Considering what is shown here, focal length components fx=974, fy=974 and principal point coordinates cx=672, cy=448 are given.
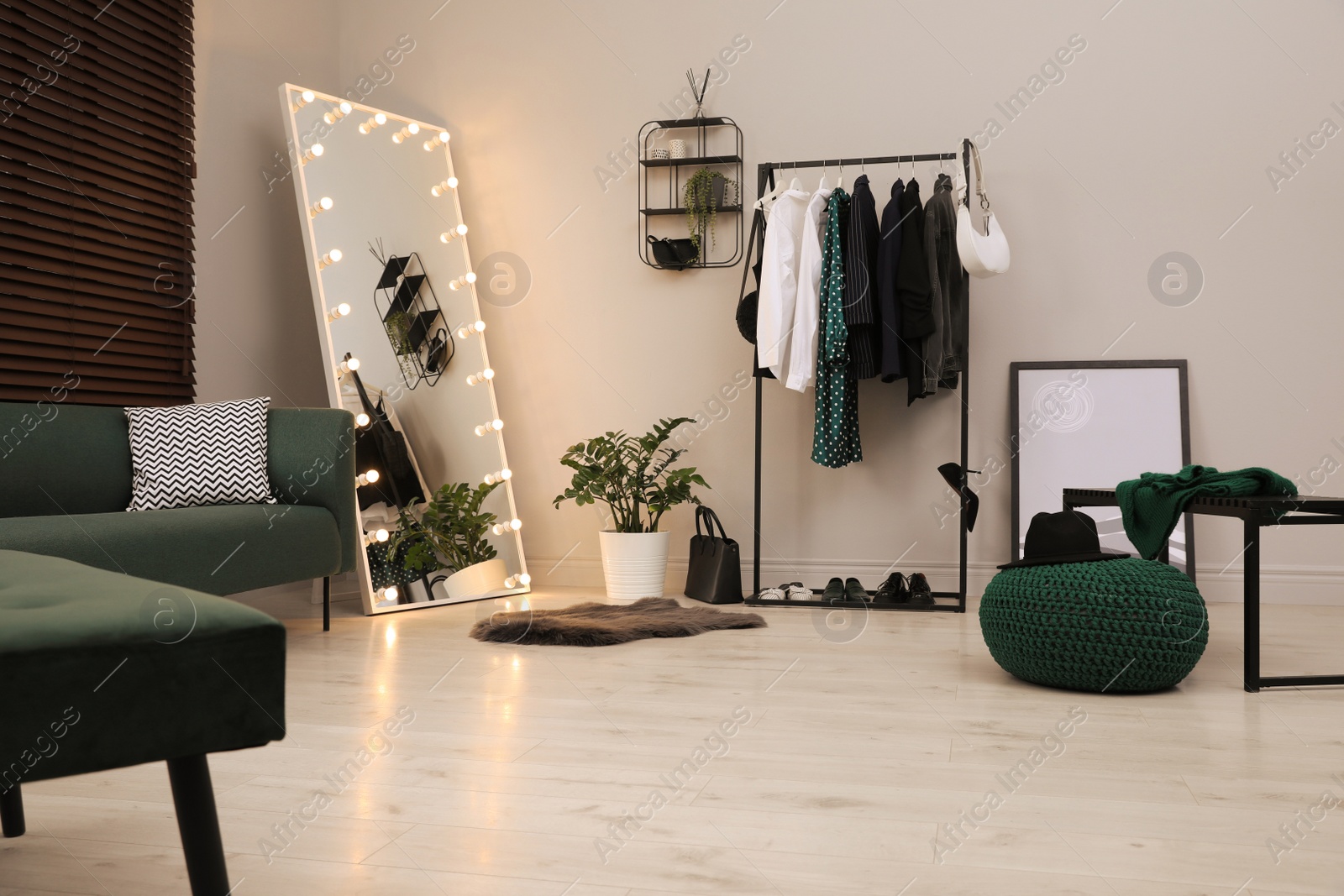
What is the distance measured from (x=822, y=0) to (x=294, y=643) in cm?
313

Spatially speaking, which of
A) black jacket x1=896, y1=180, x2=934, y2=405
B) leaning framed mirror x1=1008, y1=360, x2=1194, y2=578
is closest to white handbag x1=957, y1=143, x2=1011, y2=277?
black jacket x1=896, y1=180, x2=934, y2=405

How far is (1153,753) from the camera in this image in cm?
176

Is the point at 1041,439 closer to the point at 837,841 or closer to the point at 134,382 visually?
the point at 837,841

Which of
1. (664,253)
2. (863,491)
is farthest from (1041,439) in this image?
(664,253)

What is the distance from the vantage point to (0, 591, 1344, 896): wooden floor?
125cm

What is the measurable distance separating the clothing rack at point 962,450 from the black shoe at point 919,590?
47 mm

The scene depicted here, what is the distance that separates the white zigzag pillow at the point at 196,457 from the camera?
116 inches

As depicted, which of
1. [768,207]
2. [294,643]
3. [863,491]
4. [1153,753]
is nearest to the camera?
[1153,753]

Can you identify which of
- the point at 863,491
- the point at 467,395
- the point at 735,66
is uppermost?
the point at 735,66

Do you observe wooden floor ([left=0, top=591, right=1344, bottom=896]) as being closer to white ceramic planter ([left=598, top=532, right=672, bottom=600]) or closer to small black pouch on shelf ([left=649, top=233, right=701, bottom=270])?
white ceramic planter ([left=598, top=532, right=672, bottom=600])

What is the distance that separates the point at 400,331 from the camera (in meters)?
3.91

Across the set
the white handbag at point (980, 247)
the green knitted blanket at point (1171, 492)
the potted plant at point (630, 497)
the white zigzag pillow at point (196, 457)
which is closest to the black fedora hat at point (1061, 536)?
the green knitted blanket at point (1171, 492)

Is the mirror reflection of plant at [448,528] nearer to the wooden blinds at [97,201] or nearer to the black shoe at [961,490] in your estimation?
the wooden blinds at [97,201]

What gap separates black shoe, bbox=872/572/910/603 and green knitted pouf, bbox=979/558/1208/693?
1231mm
